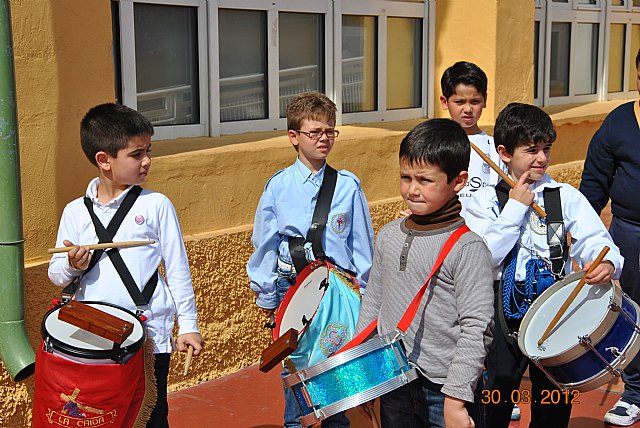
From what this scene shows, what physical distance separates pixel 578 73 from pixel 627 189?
17.6ft

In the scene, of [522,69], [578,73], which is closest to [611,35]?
[578,73]

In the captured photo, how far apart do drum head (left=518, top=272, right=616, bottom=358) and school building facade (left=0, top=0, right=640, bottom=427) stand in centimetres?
210

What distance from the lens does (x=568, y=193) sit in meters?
3.73

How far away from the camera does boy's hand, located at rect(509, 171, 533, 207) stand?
3.59 m

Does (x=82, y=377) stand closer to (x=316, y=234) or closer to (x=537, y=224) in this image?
(x=316, y=234)

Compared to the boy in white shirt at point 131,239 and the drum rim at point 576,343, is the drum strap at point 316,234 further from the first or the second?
the drum rim at point 576,343

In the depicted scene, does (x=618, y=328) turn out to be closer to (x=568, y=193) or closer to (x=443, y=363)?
(x=568, y=193)

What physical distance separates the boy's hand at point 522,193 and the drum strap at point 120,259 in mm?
1380

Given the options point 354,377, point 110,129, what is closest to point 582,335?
point 354,377

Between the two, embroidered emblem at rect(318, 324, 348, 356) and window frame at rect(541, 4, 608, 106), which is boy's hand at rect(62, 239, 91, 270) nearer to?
embroidered emblem at rect(318, 324, 348, 356)

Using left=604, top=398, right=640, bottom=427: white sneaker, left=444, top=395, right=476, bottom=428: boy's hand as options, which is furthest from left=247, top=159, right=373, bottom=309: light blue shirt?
left=604, top=398, right=640, bottom=427: white sneaker

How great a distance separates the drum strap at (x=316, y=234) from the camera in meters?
4.08

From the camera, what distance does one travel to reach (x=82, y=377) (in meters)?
3.09

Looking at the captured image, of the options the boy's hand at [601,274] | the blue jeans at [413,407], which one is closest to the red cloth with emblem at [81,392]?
the blue jeans at [413,407]
